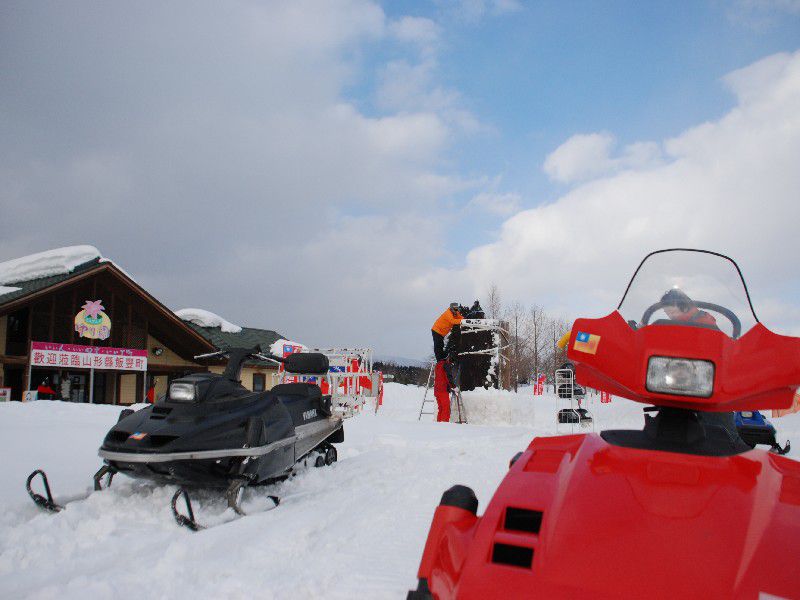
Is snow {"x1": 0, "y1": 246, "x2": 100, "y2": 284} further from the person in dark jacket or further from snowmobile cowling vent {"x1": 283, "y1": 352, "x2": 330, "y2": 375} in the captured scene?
the person in dark jacket

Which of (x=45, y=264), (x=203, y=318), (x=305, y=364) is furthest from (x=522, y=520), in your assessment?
(x=203, y=318)

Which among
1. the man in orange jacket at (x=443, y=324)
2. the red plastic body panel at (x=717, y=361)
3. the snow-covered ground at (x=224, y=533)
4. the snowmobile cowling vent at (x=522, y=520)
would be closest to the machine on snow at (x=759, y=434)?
the snow-covered ground at (x=224, y=533)

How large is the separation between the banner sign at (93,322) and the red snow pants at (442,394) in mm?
14907

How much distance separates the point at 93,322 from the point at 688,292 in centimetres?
2259

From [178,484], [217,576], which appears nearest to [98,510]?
[178,484]

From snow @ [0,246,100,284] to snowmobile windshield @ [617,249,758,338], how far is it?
75.9 feet

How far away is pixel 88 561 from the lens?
3.04 meters

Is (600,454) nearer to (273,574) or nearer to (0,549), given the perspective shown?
(273,574)

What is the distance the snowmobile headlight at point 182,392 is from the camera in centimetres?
426

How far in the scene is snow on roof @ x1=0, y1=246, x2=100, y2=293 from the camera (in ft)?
70.1

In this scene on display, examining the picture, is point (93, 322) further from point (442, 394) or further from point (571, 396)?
point (571, 396)

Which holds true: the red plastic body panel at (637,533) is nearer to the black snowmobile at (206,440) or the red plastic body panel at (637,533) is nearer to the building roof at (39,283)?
the black snowmobile at (206,440)

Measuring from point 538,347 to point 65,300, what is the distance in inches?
1041

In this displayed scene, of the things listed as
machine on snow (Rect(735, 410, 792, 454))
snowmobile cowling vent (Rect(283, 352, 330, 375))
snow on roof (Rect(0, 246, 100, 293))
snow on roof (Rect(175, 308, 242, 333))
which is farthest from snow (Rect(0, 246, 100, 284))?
machine on snow (Rect(735, 410, 792, 454))
